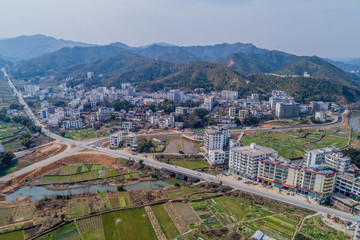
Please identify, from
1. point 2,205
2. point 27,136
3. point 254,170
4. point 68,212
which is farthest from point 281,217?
point 27,136

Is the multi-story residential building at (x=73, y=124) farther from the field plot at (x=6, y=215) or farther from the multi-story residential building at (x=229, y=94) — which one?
the multi-story residential building at (x=229, y=94)

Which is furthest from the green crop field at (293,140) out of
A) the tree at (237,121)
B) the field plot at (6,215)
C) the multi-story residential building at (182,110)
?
the field plot at (6,215)

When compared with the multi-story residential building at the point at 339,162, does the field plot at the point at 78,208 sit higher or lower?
lower

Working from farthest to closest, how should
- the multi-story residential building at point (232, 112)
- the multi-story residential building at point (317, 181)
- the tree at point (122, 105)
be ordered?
the tree at point (122, 105), the multi-story residential building at point (232, 112), the multi-story residential building at point (317, 181)

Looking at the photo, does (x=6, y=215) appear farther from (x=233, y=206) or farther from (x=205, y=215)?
(x=233, y=206)

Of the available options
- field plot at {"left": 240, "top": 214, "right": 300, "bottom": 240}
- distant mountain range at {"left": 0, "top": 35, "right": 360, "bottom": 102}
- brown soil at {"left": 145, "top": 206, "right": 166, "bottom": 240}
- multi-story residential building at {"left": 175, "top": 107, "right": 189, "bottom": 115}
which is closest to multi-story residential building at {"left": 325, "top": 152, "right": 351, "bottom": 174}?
field plot at {"left": 240, "top": 214, "right": 300, "bottom": 240}

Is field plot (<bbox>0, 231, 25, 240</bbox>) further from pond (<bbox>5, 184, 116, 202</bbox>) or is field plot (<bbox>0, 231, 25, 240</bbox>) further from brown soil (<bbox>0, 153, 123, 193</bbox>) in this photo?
brown soil (<bbox>0, 153, 123, 193</bbox>)

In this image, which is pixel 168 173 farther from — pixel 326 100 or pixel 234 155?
pixel 326 100
